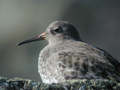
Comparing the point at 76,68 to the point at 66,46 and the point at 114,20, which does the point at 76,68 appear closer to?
the point at 66,46

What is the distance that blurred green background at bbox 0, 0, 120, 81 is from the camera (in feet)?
52.6

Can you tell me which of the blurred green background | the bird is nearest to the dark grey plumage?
the bird

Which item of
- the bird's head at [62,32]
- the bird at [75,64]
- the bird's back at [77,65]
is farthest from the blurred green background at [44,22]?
the bird's back at [77,65]

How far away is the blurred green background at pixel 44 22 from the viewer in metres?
16.0

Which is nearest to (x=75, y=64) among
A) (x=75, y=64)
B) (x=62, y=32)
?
(x=75, y=64)

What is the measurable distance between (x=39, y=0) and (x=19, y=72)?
311 cm

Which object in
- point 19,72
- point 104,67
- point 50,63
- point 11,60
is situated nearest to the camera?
point 104,67

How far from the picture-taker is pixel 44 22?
16531 mm

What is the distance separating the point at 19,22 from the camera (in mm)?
16938

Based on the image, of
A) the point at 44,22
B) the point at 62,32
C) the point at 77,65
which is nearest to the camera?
the point at 77,65

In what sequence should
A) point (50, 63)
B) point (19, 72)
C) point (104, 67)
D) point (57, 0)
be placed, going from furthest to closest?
point (57, 0), point (19, 72), point (50, 63), point (104, 67)

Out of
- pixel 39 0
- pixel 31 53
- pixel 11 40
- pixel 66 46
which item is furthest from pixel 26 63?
pixel 66 46

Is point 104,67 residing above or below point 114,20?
above

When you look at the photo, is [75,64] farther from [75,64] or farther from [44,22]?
[44,22]
